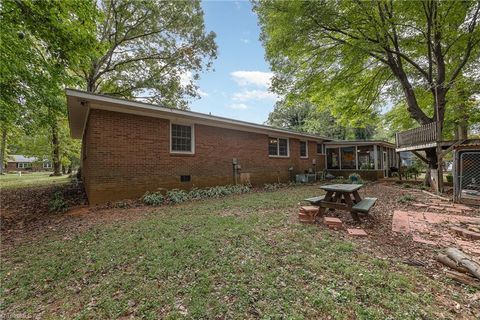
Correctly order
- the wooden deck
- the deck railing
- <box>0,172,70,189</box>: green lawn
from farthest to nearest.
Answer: <box>0,172,70,189</box>: green lawn < the deck railing < the wooden deck

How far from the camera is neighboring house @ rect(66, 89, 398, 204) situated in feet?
22.9

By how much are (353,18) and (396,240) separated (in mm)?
9816

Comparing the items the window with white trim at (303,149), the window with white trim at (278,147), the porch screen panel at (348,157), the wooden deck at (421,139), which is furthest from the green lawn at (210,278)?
the porch screen panel at (348,157)

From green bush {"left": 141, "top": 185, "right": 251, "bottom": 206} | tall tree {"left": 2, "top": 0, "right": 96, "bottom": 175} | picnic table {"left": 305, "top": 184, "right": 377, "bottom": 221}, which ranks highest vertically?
tall tree {"left": 2, "top": 0, "right": 96, "bottom": 175}

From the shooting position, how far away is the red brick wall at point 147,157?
6.99 metres

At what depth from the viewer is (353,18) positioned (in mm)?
9422

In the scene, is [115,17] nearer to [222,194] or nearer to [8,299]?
[222,194]

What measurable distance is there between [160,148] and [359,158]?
53.3ft

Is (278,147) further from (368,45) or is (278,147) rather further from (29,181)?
(29,181)

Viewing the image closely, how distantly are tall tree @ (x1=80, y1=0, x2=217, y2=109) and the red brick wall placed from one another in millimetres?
7454

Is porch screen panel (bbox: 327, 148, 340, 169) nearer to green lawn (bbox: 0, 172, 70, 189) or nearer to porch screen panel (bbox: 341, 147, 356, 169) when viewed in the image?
porch screen panel (bbox: 341, 147, 356, 169)

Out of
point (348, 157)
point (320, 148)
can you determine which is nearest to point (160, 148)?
point (320, 148)

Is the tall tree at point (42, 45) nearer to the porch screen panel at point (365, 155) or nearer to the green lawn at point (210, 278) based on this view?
the green lawn at point (210, 278)

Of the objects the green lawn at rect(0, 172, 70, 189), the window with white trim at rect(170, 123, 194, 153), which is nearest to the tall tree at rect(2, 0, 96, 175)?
the window with white trim at rect(170, 123, 194, 153)
